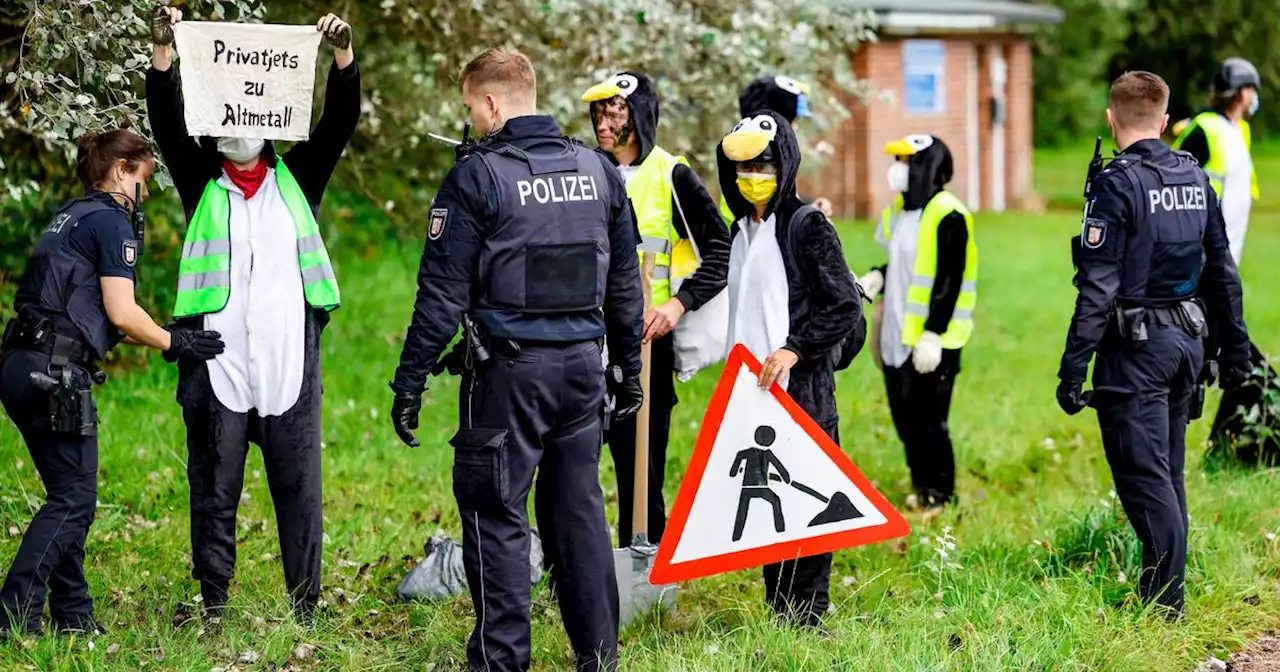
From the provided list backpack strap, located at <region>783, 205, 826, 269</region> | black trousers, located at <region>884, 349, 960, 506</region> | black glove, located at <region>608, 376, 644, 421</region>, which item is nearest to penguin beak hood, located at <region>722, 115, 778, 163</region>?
backpack strap, located at <region>783, 205, 826, 269</region>

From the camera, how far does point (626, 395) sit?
557 cm

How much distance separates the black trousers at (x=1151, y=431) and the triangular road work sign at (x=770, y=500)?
98cm

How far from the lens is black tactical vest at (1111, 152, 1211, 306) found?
5.80 m

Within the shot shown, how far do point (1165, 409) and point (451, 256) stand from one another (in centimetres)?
277

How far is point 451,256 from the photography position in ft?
16.2

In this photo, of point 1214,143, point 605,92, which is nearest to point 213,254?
point 605,92

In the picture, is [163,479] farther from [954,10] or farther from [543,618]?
[954,10]

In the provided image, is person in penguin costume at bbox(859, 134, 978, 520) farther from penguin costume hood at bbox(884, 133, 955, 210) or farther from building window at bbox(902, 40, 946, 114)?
building window at bbox(902, 40, 946, 114)

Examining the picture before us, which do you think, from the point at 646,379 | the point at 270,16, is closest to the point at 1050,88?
the point at 270,16

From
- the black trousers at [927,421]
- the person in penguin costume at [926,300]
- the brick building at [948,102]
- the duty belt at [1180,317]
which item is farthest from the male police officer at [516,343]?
the brick building at [948,102]

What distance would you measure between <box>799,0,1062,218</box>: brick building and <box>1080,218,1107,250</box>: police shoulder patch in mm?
20701

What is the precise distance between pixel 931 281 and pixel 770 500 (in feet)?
8.49

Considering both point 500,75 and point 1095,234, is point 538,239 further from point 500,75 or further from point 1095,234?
point 1095,234

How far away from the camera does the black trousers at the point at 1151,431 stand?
5840 mm
